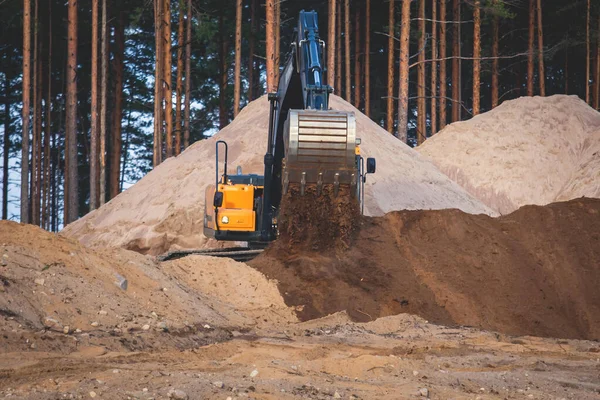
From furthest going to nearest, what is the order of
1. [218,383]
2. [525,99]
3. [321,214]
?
[525,99], [321,214], [218,383]

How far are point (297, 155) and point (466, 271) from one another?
11.0ft

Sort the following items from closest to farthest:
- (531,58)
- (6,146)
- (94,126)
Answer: (94,126) < (531,58) < (6,146)

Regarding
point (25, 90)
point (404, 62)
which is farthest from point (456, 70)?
point (25, 90)

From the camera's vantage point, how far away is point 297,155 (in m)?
12.0

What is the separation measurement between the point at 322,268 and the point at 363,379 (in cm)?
552

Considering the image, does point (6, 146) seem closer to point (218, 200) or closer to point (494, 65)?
point (494, 65)

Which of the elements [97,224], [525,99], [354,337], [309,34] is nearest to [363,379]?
[354,337]

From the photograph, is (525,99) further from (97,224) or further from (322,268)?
(322,268)

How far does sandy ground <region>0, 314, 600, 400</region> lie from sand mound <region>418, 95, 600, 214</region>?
53.1 feet

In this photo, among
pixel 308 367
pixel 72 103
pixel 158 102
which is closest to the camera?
pixel 308 367

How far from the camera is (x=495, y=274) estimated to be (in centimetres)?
1312

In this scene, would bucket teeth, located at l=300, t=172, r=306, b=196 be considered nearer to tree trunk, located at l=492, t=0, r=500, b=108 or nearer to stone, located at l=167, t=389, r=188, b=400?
stone, located at l=167, t=389, r=188, b=400

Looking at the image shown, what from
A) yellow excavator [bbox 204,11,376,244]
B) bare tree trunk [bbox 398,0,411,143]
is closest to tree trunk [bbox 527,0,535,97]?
bare tree trunk [bbox 398,0,411,143]

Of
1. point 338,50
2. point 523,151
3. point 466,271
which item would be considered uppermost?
point 338,50
